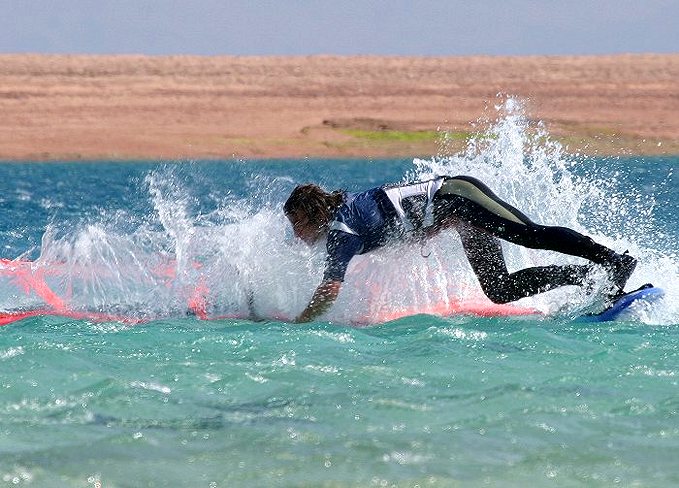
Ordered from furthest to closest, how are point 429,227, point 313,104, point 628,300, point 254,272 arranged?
1. point 313,104
2. point 254,272
3. point 429,227
4. point 628,300

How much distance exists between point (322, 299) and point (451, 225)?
994 millimetres

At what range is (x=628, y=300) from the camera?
796 centimetres

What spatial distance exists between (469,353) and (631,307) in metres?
1.48

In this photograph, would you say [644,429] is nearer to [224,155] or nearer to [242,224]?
[242,224]

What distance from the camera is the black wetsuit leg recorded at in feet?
26.2

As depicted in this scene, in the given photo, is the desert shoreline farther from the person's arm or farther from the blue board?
the person's arm

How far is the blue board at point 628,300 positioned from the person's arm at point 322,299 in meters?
1.70

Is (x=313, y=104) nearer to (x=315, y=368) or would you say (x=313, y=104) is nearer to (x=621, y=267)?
(x=621, y=267)

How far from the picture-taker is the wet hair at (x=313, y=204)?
7.83 meters

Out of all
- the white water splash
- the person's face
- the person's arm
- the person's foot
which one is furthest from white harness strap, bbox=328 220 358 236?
the person's foot

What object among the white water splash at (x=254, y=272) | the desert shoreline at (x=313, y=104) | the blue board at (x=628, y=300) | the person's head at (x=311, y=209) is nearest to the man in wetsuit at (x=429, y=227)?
the person's head at (x=311, y=209)

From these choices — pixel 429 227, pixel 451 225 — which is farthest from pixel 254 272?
pixel 451 225

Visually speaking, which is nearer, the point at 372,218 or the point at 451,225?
the point at 372,218

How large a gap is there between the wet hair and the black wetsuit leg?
2.35 feet
